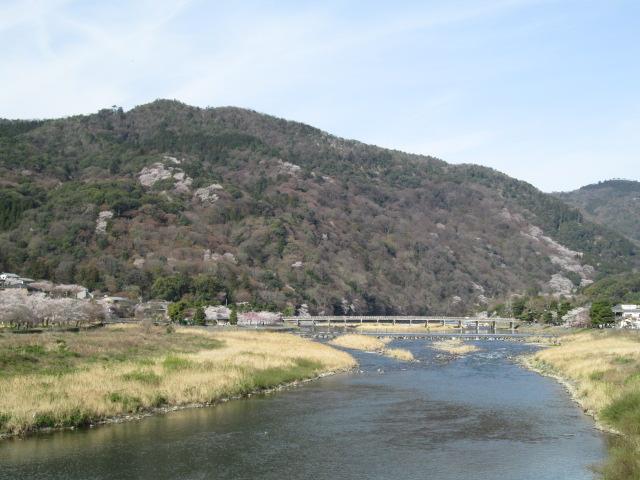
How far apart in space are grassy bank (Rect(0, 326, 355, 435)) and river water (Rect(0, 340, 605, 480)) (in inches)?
59.3

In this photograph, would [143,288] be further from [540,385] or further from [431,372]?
[540,385]

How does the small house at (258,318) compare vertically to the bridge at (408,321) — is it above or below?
above

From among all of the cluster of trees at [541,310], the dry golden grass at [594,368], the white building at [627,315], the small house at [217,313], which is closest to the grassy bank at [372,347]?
the dry golden grass at [594,368]

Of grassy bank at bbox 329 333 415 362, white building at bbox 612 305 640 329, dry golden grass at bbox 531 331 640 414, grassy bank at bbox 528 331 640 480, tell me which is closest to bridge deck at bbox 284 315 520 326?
white building at bbox 612 305 640 329

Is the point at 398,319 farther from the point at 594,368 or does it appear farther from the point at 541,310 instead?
the point at 594,368

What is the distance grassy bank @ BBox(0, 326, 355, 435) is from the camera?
30547 mm

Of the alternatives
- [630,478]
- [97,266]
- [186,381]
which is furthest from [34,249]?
[630,478]

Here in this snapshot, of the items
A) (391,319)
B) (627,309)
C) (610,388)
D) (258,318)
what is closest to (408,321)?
(391,319)

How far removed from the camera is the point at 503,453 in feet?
88.0

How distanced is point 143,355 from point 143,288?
106978mm

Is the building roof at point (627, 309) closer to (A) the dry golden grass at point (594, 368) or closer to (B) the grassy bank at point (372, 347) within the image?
(A) the dry golden grass at point (594, 368)

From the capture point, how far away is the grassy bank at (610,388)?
22.0 metres

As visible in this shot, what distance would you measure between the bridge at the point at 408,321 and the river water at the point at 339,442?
110m

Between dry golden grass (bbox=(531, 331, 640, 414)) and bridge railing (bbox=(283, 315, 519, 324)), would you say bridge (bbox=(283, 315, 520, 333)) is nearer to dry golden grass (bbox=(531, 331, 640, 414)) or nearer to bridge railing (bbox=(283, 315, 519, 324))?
bridge railing (bbox=(283, 315, 519, 324))
